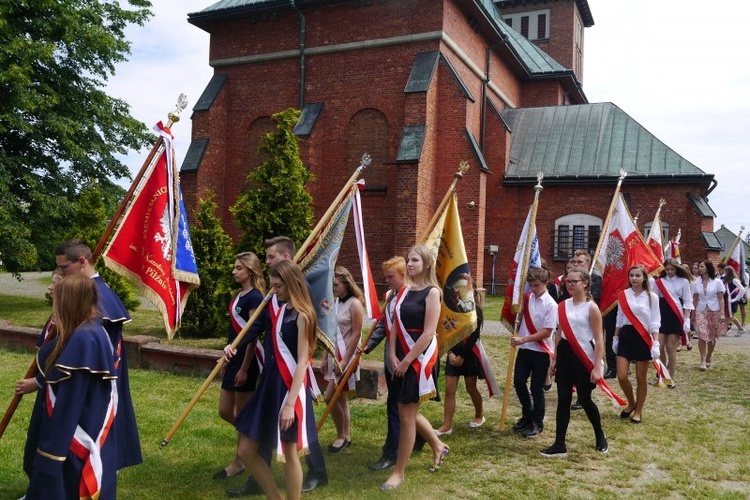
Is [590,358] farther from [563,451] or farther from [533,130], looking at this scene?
[533,130]

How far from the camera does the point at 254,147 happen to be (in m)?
22.0

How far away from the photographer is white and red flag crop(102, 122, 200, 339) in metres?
5.04

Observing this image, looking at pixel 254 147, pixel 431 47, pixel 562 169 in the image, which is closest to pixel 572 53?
pixel 562 169

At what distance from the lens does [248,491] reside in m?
4.57

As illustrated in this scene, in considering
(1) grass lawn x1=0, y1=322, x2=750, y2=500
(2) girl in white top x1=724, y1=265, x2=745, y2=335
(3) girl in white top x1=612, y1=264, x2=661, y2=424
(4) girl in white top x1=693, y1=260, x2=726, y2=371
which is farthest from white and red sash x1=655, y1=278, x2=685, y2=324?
(2) girl in white top x1=724, y1=265, x2=745, y2=335

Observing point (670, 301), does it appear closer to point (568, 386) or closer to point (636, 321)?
point (636, 321)

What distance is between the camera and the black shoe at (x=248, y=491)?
4.54m

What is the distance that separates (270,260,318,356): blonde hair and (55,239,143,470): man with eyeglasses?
3.26 feet

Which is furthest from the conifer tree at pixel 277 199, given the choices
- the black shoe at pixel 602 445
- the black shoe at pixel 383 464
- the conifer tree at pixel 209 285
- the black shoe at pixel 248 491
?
the black shoe at pixel 248 491

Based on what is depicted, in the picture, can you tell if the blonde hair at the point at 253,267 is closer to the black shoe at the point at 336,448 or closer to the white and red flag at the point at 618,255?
the black shoe at the point at 336,448

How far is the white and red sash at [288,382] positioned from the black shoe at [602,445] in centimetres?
323

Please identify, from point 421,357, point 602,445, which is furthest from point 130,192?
point 602,445

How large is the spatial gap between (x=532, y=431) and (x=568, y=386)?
2.78ft

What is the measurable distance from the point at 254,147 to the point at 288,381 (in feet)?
62.3
